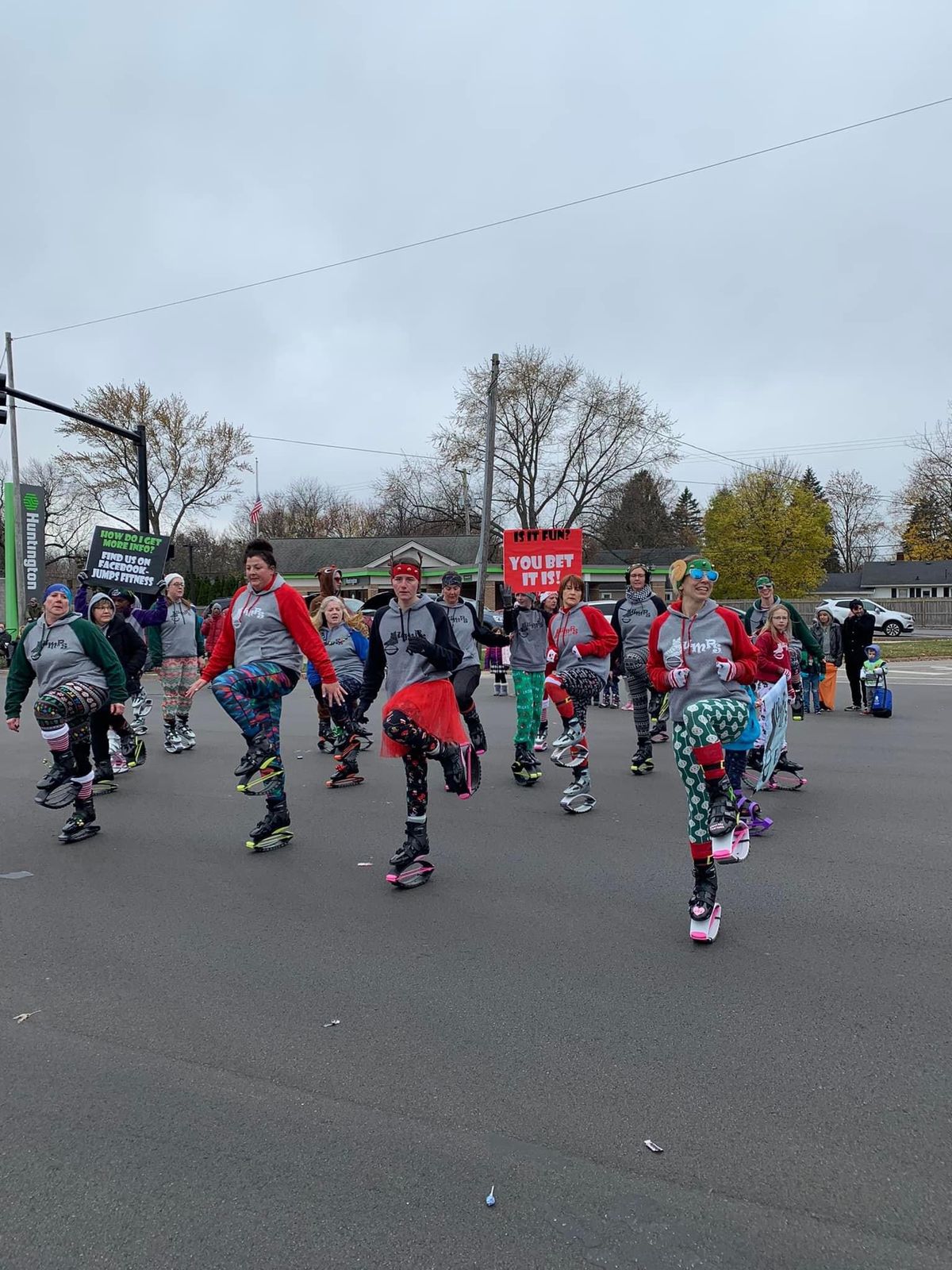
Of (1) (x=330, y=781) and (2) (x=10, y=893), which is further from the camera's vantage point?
(1) (x=330, y=781)

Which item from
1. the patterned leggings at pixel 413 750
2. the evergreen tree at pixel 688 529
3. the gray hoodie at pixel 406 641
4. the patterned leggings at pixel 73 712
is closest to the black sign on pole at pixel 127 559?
the patterned leggings at pixel 73 712

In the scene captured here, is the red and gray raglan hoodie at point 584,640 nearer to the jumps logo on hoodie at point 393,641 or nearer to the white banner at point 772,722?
the white banner at point 772,722

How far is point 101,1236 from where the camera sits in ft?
7.77

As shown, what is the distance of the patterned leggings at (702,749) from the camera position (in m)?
4.46

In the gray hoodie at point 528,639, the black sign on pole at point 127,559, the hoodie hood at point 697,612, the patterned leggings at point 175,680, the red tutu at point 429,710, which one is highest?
the black sign on pole at point 127,559

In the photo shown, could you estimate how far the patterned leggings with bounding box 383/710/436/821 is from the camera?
17.7 ft

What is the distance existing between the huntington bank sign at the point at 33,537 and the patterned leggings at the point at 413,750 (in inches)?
1107

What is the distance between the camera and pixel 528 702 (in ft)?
28.1

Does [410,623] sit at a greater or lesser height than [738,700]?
greater

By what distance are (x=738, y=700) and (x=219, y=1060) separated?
3.05 meters

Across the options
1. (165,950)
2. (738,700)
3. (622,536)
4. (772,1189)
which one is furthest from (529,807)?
(622,536)

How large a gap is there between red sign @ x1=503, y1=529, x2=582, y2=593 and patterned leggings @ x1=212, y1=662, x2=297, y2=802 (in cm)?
1452

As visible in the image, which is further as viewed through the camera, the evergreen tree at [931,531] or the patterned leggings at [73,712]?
the evergreen tree at [931,531]

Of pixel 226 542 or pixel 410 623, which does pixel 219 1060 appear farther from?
pixel 226 542
